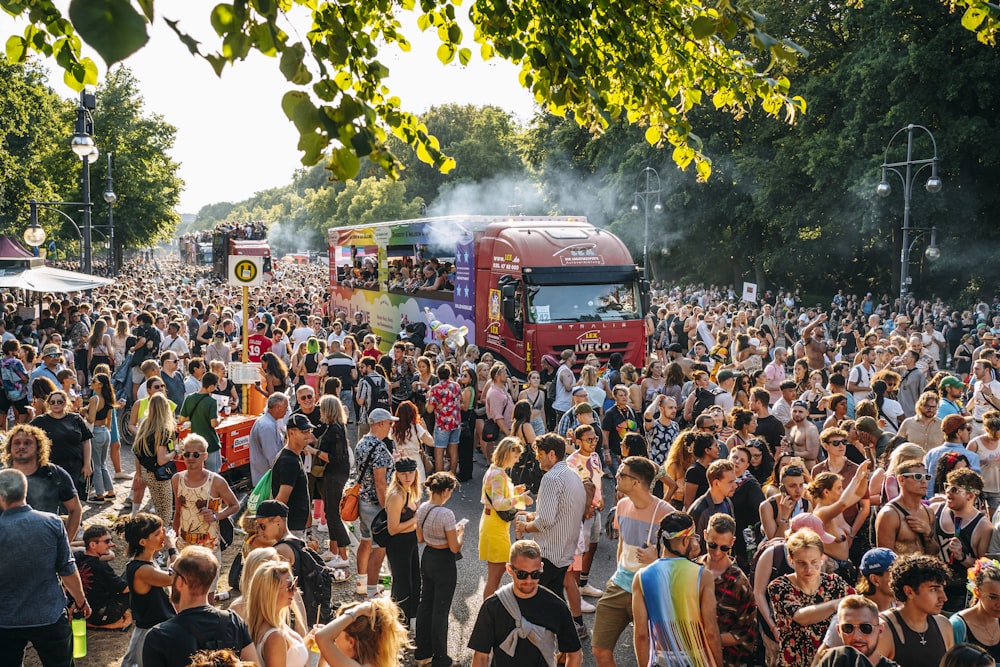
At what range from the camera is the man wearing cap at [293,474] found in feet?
25.2

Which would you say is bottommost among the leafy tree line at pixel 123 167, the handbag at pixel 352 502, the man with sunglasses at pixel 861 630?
the handbag at pixel 352 502

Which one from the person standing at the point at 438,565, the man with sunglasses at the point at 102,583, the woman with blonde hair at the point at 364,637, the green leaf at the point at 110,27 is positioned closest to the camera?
the green leaf at the point at 110,27

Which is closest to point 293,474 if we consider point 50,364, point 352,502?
point 352,502

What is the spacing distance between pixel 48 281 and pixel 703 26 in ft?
66.2

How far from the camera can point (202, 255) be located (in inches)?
3661

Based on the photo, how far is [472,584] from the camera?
8477 millimetres

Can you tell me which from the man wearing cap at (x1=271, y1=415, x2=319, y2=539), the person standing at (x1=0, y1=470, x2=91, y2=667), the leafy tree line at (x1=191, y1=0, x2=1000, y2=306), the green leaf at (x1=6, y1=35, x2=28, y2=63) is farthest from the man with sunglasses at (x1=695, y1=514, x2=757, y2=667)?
the leafy tree line at (x1=191, y1=0, x2=1000, y2=306)

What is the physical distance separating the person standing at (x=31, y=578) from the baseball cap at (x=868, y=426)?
6.35m

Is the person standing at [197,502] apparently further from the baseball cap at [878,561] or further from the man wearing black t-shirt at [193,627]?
the baseball cap at [878,561]

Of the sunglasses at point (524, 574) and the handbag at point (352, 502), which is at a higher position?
Result: the sunglasses at point (524, 574)

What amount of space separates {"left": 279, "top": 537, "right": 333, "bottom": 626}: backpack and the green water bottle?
170cm

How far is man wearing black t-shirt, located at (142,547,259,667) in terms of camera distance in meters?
4.20

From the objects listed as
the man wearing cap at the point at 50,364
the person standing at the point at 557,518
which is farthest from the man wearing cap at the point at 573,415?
the man wearing cap at the point at 50,364

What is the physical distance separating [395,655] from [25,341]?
591 inches
